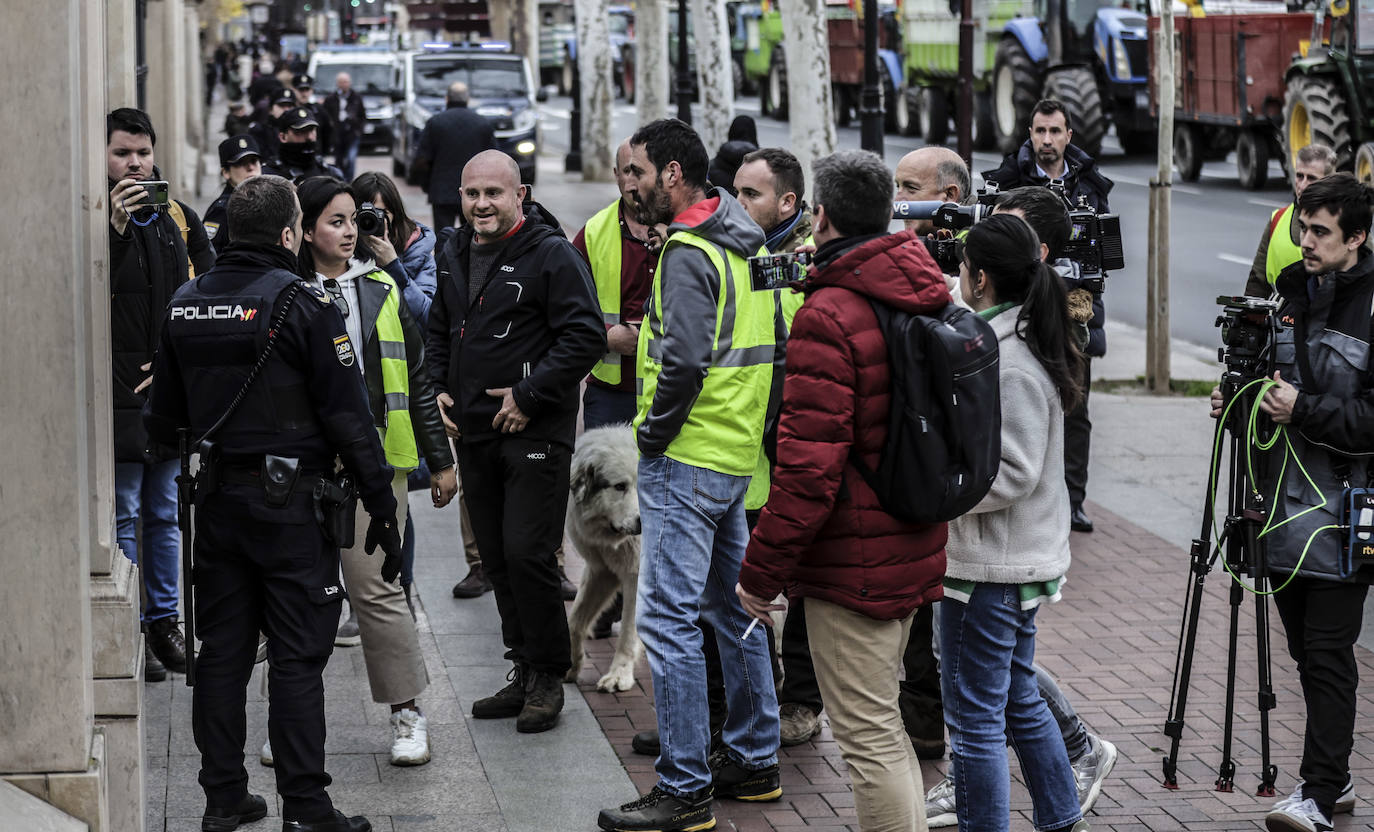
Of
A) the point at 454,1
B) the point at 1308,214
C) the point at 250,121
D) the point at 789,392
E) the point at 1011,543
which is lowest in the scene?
the point at 1011,543

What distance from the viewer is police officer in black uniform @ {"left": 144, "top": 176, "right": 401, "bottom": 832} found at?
16.4ft

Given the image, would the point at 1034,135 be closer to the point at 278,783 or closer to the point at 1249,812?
the point at 1249,812

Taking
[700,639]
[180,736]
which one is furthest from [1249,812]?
[180,736]

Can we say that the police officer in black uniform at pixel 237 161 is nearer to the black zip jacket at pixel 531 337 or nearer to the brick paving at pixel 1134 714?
the black zip jacket at pixel 531 337

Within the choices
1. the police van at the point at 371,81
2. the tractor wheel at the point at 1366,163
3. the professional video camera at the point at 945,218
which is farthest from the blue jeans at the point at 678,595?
the police van at the point at 371,81

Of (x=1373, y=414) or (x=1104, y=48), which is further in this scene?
(x=1104, y=48)

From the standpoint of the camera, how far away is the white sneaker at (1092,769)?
217 inches

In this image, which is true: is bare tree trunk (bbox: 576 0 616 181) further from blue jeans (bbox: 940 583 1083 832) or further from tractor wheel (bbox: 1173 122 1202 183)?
blue jeans (bbox: 940 583 1083 832)

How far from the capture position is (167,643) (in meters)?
6.91

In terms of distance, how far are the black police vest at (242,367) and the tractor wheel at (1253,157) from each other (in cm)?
2367

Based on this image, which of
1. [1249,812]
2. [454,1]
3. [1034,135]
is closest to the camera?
[1249,812]

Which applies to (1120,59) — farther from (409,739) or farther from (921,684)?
(409,739)

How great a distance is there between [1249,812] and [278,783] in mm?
2980

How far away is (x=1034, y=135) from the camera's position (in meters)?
8.52
